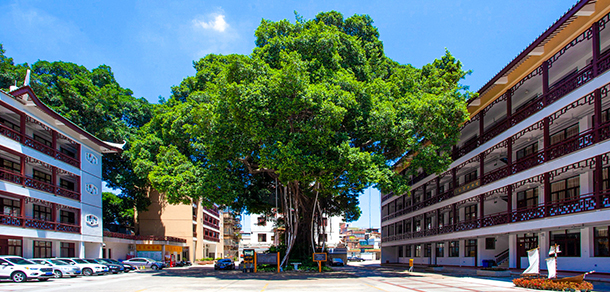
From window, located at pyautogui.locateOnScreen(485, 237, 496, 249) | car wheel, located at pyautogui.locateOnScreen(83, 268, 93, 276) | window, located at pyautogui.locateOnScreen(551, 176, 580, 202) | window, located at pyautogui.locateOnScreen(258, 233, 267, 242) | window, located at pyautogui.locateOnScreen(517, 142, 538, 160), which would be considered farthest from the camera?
window, located at pyautogui.locateOnScreen(258, 233, 267, 242)

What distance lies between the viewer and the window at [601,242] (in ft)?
70.1

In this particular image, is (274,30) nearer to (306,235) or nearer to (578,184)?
(306,235)

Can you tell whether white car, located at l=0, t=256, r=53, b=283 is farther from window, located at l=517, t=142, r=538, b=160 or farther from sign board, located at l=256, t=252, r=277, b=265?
window, located at l=517, t=142, r=538, b=160

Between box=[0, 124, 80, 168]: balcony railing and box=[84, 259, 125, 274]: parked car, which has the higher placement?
box=[0, 124, 80, 168]: balcony railing

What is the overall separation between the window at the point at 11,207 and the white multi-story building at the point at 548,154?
100 feet

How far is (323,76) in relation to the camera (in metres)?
28.6

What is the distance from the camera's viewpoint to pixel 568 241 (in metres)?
24.3

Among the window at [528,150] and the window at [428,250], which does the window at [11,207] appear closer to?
the window at [528,150]

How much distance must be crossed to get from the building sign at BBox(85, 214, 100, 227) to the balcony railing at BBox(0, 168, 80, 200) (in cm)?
200

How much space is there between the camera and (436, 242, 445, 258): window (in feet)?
134

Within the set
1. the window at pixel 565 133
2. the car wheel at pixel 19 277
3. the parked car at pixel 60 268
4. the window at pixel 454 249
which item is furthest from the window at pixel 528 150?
the car wheel at pixel 19 277

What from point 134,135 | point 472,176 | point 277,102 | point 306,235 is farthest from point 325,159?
point 134,135

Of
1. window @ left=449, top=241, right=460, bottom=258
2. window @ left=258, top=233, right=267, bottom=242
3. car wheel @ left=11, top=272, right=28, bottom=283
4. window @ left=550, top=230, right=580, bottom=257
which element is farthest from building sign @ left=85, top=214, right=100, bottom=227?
window @ left=258, top=233, right=267, bottom=242

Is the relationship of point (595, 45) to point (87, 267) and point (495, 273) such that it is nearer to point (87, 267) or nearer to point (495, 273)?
point (495, 273)
